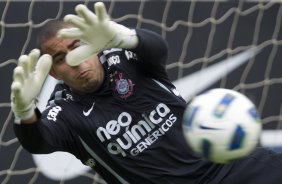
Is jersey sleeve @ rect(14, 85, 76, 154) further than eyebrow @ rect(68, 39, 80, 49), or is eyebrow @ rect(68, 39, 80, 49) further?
eyebrow @ rect(68, 39, 80, 49)

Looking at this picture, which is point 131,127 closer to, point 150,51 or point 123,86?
point 123,86

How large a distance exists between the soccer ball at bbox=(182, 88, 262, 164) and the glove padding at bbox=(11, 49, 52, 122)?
42 centimetres

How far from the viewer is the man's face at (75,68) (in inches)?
90.4

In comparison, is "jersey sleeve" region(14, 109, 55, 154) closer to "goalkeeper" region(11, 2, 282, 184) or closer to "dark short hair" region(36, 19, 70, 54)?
"goalkeeper" region(11, 2, 282, 184)

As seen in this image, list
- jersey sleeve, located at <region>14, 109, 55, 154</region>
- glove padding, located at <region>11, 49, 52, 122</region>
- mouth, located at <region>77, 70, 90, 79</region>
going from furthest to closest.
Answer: mouth, located at <region>77, 70, 90, 79</region>
jersey sleeve, located at <region>14, 109, 55, 154</region>
glove padding, located at <region>11, 49, 52, 122</region>

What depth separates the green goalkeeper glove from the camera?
205 centimetres

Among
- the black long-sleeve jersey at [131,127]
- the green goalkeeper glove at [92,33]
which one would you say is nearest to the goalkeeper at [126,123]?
the black long-sleeve jersey at [131,127]

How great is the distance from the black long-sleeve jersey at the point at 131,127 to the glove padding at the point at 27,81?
0.17 m

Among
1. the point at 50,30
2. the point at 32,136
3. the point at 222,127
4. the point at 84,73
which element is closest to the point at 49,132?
the point at 32,136

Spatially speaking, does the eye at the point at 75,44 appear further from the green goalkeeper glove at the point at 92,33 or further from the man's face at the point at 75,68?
the green goalkeeper glove at the point at 92,33

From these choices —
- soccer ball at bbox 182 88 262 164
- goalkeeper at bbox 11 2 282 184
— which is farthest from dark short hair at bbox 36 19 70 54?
soccer ball at bbox 182 88 262 164

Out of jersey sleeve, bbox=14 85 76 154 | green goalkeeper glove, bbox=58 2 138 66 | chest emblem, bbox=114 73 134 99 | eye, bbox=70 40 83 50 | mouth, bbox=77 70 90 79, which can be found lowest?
jersey sleeve, bbox=14 85 76 154

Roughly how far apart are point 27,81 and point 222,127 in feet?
1.75

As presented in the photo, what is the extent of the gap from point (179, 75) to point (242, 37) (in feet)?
1.18
